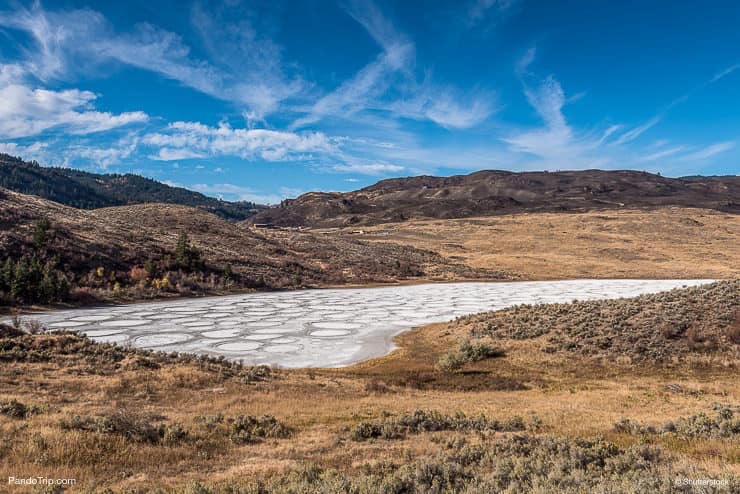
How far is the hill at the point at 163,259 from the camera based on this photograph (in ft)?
106

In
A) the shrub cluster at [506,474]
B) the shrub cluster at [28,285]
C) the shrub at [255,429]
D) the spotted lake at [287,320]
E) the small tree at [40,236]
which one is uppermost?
the small tree at [40,236]

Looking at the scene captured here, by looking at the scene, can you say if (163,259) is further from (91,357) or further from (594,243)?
(594,243)

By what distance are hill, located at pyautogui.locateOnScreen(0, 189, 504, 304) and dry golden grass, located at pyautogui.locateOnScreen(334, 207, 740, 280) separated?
1262 centimetres

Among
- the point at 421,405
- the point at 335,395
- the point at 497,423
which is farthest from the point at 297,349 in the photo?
the point at 497,423

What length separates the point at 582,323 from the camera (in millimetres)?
22375

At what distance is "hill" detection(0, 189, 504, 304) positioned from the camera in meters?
32.2

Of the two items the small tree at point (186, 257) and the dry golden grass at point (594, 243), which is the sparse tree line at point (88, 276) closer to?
the small tree at point (186, 257)

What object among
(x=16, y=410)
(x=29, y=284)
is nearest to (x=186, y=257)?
(x=29, y=284)

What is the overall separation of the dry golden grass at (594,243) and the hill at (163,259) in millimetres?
12625

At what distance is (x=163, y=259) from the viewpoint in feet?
137

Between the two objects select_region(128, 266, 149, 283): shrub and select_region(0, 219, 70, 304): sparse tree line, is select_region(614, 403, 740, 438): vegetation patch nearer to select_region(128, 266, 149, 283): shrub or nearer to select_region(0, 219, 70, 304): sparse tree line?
select_region(0, 219, 70, 304): sparse tree line

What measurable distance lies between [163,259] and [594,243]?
266 ft

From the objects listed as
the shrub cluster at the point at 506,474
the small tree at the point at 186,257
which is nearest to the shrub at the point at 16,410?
the shrub cluster at the point at 506,474

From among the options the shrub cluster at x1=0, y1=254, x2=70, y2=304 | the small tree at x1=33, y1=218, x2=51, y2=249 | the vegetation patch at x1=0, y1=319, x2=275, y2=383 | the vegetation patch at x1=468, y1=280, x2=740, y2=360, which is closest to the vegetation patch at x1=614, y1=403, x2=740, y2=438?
the vegetation patch at x1=468, y1=280, x2=740, y2=360
